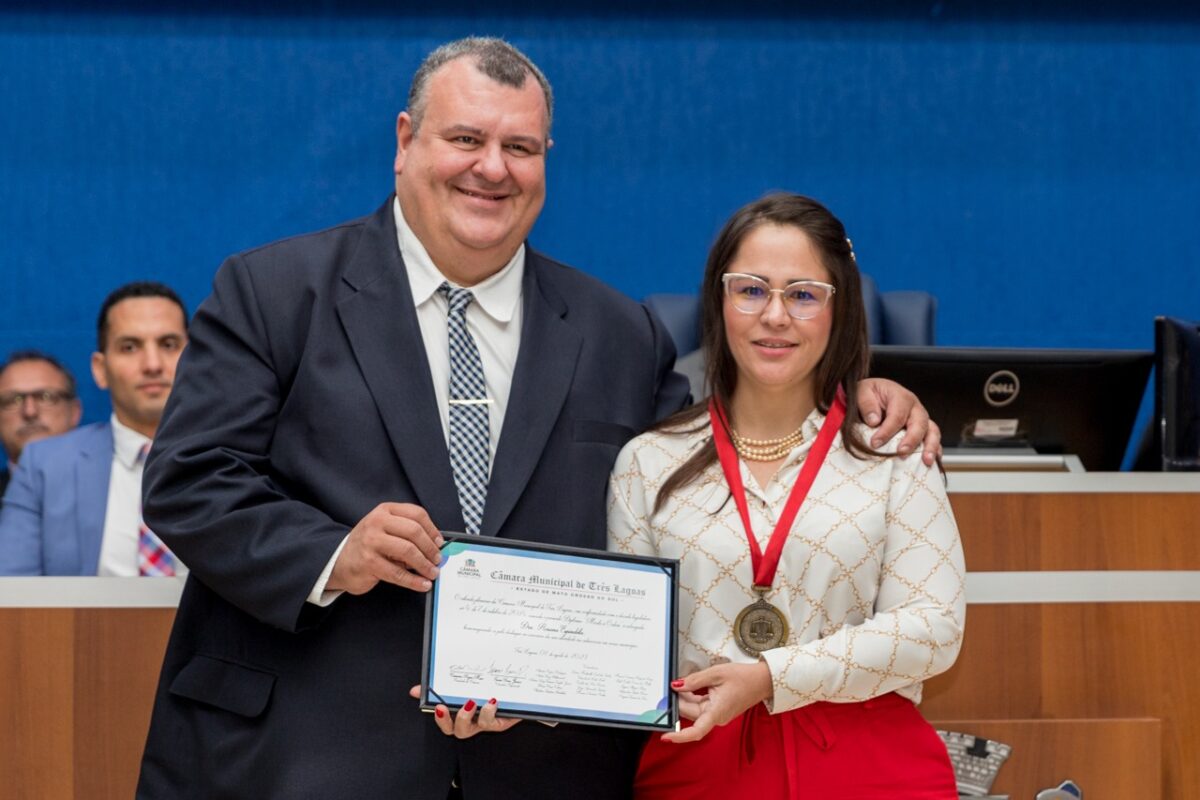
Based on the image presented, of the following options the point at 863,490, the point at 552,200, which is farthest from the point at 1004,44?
the point at 863,490

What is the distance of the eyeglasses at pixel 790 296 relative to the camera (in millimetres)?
2090

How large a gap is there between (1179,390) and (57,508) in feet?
7.97

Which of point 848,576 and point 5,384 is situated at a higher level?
point 5,384

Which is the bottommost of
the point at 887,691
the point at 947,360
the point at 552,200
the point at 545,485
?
the point at 887,691

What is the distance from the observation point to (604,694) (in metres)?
1.84

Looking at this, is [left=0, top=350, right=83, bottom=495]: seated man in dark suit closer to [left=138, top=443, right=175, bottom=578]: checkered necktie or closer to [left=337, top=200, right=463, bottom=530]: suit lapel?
[left=138, top=443, right=175, bottom=578]: checkered necktie

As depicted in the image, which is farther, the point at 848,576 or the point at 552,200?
the point at 552,200

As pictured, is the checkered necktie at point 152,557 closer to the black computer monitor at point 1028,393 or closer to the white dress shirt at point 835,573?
the white dress shirt at point 835,573

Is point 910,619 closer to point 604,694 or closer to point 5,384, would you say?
point 604,694

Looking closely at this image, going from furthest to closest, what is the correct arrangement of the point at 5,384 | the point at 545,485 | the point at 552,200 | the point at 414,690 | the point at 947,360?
the point at 552,200, the point at 5,384, the point at 947,360, the point at 545,485, the point at 414,690

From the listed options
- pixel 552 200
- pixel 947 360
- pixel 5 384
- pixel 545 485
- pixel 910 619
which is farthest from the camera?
pixel 552 200

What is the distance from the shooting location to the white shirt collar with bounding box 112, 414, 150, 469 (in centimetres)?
353

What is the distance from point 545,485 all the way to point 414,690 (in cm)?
41

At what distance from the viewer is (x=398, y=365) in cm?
206
